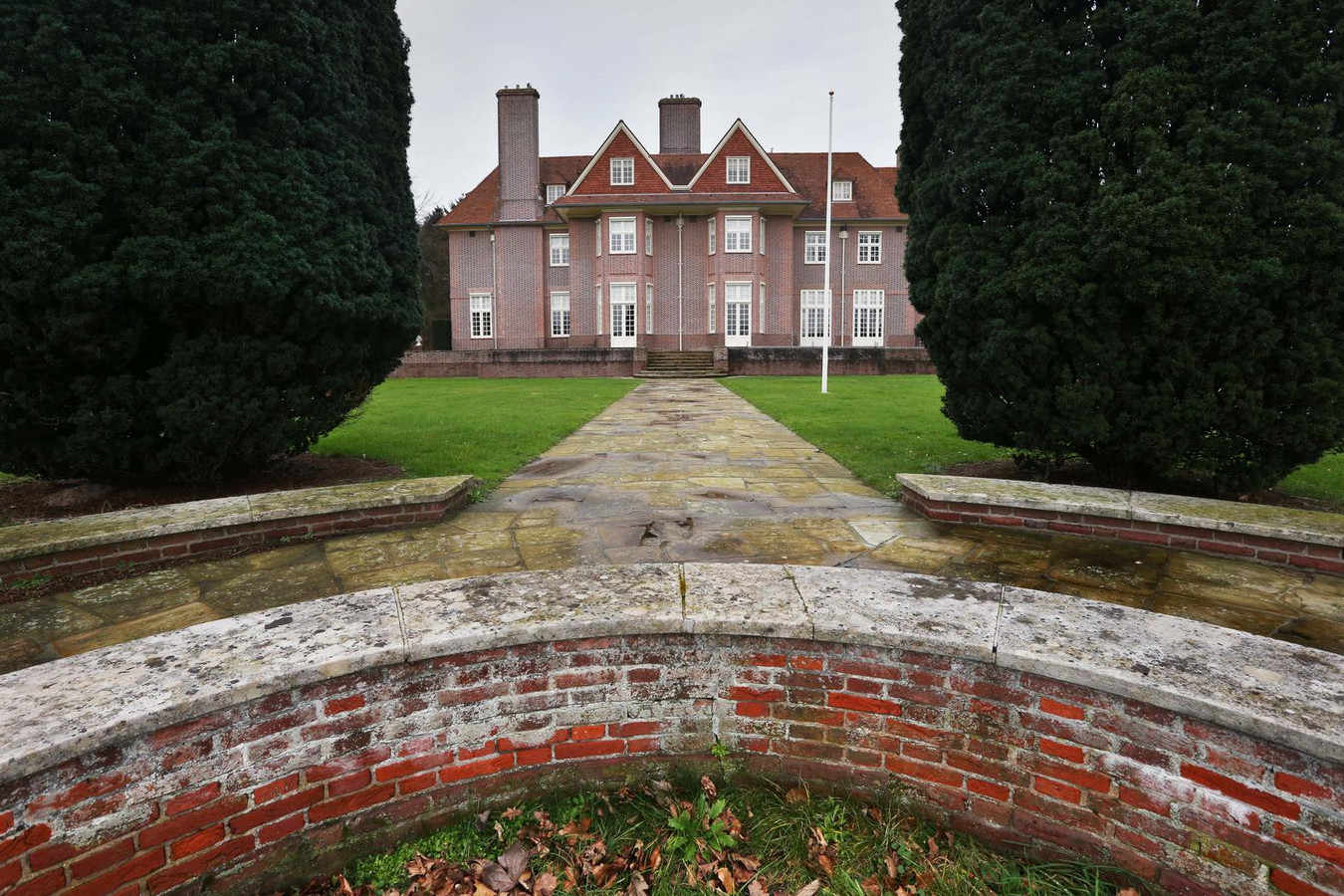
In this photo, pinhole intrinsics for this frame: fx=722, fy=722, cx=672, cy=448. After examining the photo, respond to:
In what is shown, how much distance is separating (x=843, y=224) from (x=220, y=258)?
3455cm

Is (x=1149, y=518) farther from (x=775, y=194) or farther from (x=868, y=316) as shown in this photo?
(x=868, y=316)

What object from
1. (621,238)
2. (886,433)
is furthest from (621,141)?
(886,433)

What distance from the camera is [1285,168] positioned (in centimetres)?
494

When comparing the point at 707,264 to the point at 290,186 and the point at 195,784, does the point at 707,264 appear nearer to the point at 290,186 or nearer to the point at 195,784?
the point at 290,186

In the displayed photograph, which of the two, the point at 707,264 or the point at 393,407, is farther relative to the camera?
the point at 707,264

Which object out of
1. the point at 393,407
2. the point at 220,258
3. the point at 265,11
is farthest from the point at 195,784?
the point at 393,407

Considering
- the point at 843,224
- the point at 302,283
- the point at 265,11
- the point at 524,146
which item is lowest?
the point at 302,283

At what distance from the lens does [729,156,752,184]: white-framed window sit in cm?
3434

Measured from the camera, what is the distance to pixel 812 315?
3744 cm

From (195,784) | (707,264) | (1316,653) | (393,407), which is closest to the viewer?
(195,784)

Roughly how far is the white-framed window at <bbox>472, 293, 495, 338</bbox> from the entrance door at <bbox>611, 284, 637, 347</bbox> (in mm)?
6975

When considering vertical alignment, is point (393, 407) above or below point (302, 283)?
below

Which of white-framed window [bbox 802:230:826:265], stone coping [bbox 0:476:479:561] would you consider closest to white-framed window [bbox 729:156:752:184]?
white-framed window [bbox 802:230:826:265]

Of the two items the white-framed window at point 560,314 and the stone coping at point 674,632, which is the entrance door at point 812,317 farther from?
the stone coping at point 674,632
